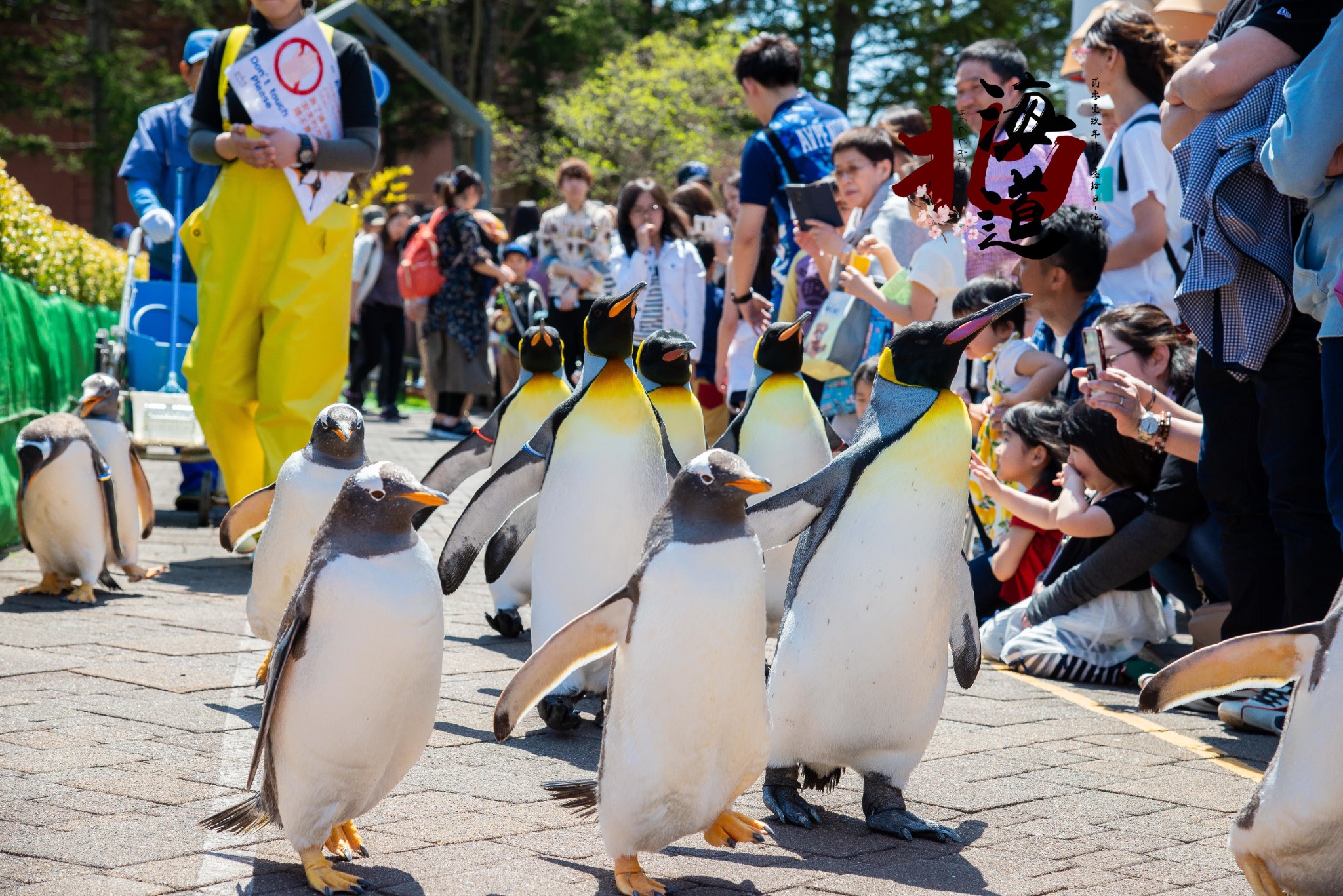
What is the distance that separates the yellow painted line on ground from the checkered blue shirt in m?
1.03

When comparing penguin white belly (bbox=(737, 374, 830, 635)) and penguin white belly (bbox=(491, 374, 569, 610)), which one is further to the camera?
penguin white belly (bbox=(491, 374, 569, 610))

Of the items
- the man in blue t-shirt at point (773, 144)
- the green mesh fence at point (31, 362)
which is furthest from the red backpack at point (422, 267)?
the man in blue t-shirt at point (773, 144)

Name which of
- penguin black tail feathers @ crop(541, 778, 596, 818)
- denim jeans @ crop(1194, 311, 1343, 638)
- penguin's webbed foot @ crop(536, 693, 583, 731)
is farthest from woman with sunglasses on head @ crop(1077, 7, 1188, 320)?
penguin black tail feathers @ crop(541, 778, 596, 818)

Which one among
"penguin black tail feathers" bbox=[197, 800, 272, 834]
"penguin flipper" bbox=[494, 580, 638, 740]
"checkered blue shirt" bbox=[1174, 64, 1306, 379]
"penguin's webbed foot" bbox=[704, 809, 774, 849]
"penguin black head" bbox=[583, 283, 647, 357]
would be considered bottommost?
"penguin's webbed foot" bbox=[704, 809, 774, 849]

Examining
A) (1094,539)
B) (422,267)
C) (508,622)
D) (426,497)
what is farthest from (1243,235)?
(422,267)

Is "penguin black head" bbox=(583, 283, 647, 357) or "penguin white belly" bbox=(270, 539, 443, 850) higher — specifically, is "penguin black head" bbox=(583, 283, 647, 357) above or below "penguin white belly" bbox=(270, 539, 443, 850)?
above

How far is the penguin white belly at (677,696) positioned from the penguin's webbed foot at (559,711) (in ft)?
3.28

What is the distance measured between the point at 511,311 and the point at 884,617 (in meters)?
9.09

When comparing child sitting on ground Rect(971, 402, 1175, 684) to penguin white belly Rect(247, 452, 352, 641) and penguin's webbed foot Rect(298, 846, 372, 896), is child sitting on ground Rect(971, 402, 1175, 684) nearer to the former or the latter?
penguin white belly Rect(247, 452, 352, 641)

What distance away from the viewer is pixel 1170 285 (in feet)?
17.6

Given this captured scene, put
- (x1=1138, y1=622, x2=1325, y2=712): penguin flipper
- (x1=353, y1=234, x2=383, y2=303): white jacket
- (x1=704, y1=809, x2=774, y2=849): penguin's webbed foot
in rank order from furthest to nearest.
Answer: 1. (x1=353, y1=234, x2=383, y2=303): white jacket
2. (x1=704, y1=809, x2=774, y2=849): penguin's webbed foot
3. (x1=1138, y1=622, x2=1325, y2=712): penguin flipper

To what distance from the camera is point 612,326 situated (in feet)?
11.9

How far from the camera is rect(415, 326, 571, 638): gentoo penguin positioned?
4.57 metres

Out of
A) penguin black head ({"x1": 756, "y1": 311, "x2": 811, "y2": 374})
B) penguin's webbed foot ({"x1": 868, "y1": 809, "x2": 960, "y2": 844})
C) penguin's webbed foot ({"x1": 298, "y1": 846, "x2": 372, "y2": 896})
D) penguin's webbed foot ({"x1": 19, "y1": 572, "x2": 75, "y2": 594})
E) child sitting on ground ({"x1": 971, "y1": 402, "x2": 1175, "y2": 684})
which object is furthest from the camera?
penguin's webbed foot ({"x1": 19, "y1": 572, "x2": 75, "y2": 594})
